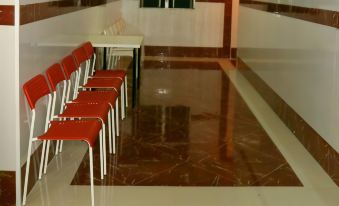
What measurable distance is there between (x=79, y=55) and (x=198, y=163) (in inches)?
66.0

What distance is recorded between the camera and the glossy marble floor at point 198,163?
12.7 feet

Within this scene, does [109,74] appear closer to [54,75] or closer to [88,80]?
[88,80]

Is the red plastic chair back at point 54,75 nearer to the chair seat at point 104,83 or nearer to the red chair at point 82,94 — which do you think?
the red chair at point 82,94

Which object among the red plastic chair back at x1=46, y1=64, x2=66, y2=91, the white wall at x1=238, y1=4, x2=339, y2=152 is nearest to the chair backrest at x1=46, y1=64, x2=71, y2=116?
the red plastic chair back at x1=46, y1=64, x2=66, y2=91

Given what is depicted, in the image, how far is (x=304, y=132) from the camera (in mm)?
5172

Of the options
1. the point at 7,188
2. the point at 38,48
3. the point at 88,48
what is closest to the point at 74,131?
the point at 7,188

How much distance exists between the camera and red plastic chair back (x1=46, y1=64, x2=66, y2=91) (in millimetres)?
3979

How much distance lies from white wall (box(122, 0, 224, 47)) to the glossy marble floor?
14.5 ft

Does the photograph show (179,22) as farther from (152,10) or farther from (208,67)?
(208,67)

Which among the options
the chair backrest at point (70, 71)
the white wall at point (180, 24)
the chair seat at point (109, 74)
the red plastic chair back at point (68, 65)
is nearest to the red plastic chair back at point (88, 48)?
the chair seat at point (109, 74)

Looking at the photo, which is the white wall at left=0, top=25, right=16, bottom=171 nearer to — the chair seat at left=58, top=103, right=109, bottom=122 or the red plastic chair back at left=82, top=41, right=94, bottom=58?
the chair seat at left=58, top=103, right=109, bottom=122

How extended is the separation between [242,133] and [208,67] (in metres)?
4.62

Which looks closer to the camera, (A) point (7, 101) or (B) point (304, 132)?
(A) point (7, 101)

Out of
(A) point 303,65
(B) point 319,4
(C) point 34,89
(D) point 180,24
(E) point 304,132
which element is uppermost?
(B) point 319,4
